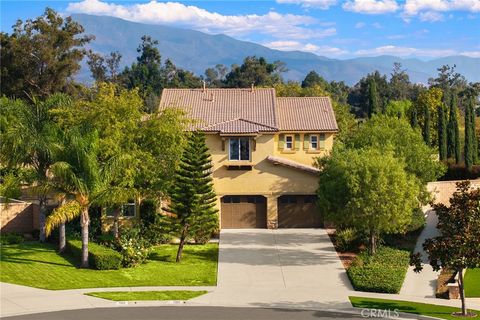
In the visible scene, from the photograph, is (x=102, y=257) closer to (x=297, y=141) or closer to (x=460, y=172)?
(x=297, y=141)

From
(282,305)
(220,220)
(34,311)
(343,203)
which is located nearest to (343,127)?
(220,220)

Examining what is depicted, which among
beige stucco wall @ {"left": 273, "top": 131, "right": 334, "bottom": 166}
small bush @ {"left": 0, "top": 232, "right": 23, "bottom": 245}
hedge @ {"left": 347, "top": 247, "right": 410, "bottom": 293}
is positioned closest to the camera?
hedge @ {"left": 347, "top": 247, "right": 410, "bottom": 293}

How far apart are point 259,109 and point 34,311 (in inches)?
870

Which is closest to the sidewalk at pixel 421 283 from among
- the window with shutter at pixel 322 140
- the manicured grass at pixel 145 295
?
the manicured grass at pixel 145 295

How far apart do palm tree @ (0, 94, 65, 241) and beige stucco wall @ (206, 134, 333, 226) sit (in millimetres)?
10274

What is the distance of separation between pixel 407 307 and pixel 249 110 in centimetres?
1995

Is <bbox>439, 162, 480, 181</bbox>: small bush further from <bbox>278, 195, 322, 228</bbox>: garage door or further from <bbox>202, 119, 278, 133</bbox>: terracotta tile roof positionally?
<bbox>202, 119, 278, 133</bbox>: terracotta tile roof

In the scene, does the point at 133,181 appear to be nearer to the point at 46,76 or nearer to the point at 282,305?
the point at 282,305

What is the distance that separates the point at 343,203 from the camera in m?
34.8

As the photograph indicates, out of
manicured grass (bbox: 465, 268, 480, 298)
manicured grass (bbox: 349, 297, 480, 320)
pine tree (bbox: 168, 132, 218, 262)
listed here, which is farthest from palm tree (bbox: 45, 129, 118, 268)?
manicured grass (bbox: 465, 268, 480, 298)

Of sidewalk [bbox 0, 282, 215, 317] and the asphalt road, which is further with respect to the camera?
sidewalk [bbox 0, 282, 215, 317]

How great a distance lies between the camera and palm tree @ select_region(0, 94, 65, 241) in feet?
108

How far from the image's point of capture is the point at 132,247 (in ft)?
109

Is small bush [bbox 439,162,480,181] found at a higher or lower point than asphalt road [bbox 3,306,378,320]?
higher
